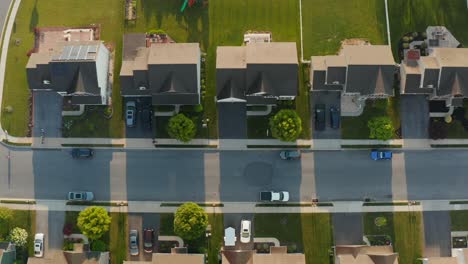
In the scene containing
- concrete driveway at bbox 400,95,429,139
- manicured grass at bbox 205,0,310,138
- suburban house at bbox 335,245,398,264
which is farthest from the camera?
manicured grass at bbox 205,0,310,138

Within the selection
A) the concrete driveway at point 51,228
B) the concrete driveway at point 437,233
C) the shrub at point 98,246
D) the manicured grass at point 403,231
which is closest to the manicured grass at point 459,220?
the concrete driveway at point 437,233

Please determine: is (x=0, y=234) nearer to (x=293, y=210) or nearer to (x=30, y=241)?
(x=30, y=241)

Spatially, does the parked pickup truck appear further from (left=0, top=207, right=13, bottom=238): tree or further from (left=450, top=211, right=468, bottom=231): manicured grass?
(left=0, top=207, right=13, bottom=238): tree

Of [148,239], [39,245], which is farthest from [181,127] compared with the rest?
[39,245]

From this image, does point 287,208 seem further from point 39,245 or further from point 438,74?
point 39,245

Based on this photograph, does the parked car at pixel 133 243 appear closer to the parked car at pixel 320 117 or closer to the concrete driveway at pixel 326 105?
the concrete driveway at pixel 326 105

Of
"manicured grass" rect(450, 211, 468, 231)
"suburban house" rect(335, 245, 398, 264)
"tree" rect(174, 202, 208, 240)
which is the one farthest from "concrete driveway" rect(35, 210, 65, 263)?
"manicured grass" rect(450, 211, 468, 231)
